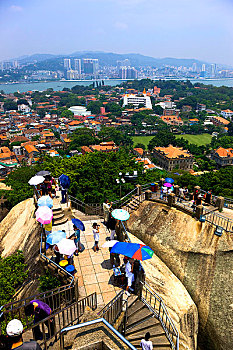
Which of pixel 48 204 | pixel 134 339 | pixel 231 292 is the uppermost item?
pixel 48 204

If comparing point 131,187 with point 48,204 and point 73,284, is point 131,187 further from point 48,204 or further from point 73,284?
point 73,284

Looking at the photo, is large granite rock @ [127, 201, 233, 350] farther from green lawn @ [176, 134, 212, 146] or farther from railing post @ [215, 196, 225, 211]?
green lawn @ [176, 134, 212, 146]

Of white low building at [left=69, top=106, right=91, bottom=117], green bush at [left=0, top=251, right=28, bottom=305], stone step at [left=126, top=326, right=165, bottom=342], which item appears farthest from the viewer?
white low building at [left=69, top=106, right=91, bottom=117]

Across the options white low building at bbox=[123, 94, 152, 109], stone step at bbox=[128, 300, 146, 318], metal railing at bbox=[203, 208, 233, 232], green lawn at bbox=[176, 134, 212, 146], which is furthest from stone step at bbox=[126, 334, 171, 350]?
white low building at bbox=[123, 94, 152, 109]

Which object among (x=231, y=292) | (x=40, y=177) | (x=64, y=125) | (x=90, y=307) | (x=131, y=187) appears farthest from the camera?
(x=64, y=125)

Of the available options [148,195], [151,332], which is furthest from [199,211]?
[151,332]

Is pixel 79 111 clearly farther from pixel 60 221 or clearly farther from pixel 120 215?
pixel 120 215

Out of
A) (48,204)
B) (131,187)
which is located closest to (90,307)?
(48,204)
